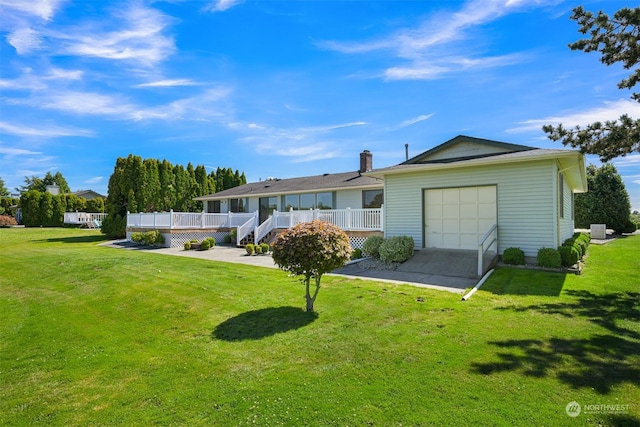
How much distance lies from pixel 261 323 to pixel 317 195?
15611mm

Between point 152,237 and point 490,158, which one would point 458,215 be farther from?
point 152,237

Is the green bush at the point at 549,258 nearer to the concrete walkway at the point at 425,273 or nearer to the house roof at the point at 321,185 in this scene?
the concrete walkway at the point at 425,273

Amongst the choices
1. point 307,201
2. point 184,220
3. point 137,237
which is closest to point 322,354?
point 307,201

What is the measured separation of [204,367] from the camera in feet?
14.9

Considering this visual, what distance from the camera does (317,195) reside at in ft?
70.1

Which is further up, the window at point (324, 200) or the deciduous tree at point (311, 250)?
the window at point (324, 200)

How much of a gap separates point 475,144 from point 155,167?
22798 mm

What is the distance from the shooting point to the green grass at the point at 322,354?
11.3 ft

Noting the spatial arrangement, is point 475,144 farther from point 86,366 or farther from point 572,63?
point 86,366

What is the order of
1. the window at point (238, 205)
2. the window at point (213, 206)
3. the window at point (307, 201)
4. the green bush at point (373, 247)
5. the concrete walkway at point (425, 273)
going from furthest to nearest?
the window at point (213, 206) → the window at point (238, 205) → the window at point (307, 201) → the green bush at point (373, 247) → the concrete walkway at point (425, 273)

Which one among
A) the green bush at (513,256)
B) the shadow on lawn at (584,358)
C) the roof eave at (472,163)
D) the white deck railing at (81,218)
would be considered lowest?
the shadow on lawn at (584,358)

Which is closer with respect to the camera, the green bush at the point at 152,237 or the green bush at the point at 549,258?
the green bush at the point at 549,258

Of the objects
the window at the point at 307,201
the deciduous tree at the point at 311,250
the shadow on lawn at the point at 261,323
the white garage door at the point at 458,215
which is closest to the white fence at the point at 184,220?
the window at the point at 307,201

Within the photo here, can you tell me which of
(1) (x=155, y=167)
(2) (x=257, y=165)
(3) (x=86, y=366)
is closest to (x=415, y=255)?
(3) (x=86, y=366)
